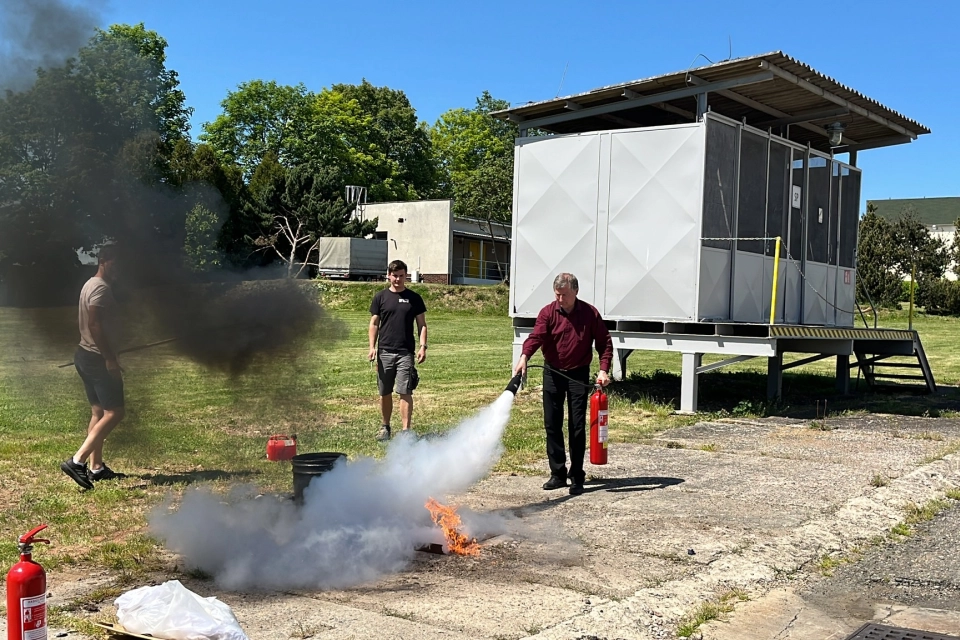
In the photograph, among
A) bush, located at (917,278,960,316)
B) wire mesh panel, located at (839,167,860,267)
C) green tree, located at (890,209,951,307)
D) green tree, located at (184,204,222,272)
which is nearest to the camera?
green tree, located at (184,204,222,272)

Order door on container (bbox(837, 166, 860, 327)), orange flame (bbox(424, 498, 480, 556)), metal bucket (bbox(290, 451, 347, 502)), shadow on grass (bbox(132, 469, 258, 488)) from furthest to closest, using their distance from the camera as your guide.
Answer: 1. door on container (bbox(837, 166, 860, 327))
2. shadow on grass (bbox(132, 469, 258, 488))
3. metal bucket (bbox(290, 451, 347, 502))
4. orange flame (bbox(424, 498, 480, 556))

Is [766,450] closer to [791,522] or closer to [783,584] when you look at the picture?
[791,522]

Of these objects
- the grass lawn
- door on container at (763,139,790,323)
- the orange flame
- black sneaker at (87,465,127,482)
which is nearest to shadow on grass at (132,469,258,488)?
the grass lawn

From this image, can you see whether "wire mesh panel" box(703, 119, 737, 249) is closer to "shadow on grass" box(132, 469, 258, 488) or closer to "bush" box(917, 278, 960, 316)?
"shadow on grass" box(132, 469, 258, 488)

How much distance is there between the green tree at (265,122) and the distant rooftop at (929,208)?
50594mm

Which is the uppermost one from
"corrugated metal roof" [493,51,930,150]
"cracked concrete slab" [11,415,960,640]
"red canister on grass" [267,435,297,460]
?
"corrugated metal roof" [493,51,930,150]

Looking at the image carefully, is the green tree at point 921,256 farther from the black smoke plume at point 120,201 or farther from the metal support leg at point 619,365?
the black smoke plume at point 120,201

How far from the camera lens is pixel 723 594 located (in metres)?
5.40

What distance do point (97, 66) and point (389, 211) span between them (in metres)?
48.3

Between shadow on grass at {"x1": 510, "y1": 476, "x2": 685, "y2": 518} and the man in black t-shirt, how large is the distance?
268 centimetres

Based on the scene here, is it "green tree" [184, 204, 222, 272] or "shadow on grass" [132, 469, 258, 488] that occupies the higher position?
"green tree" [184, 204, 222, 272]

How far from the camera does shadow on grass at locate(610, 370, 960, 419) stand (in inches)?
564

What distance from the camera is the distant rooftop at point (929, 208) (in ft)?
264

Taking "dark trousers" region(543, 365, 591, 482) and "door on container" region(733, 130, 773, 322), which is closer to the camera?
"dark trousers" region(543, 365, 591, 482)
